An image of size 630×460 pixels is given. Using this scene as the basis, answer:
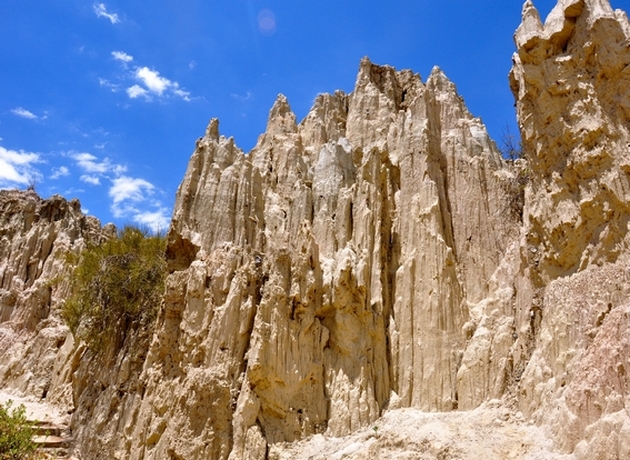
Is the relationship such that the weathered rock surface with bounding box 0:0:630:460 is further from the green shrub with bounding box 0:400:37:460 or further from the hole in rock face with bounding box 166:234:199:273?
the green shrub with bounding box 0:400:37:460

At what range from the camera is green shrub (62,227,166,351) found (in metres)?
17.7

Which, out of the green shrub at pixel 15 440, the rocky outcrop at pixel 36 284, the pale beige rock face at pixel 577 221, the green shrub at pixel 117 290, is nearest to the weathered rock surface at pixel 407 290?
the pale beige rock face at pixel 577 221

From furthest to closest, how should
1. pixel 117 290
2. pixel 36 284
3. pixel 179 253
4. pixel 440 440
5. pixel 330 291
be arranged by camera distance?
pixel 36 284, pixel 117 290, pixel 179 253, pixel 330 291, pixel 440 440

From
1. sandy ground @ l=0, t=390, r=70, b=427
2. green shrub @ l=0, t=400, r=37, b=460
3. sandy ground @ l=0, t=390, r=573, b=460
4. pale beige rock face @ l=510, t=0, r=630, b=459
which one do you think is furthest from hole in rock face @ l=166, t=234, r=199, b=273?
pale beige rock face @ l=510, t=0, r=630, b=459

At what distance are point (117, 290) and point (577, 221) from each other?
47.4 feet

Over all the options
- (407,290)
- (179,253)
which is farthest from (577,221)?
(179,253)

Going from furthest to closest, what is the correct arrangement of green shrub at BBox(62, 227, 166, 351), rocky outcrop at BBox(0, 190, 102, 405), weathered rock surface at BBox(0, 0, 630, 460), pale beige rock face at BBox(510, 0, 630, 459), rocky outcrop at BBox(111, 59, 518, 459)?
rocky outcrop at BBox(0, 190, 102, 405), green shrub at BBox(62, 227, 166, 351), rocky outcrop at BBox(111, 59, 518, 459), weathered rock surface at BBox(0, 0, 630, 460), pale beige rock face at BBox(510, 0, 630, 459)

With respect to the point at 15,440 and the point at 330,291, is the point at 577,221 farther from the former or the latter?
the point at 15,440

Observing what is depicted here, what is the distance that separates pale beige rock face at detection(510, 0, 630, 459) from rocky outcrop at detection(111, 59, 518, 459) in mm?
1915

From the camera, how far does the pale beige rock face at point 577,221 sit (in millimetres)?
7996

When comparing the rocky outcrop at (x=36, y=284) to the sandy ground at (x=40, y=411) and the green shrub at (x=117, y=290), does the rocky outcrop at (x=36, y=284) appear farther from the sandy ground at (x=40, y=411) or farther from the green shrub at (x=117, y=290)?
the green shrub at (x=117, y=290)

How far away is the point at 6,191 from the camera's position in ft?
101

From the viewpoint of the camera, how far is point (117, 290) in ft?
60.0

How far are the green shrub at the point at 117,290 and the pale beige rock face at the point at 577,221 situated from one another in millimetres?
11717
